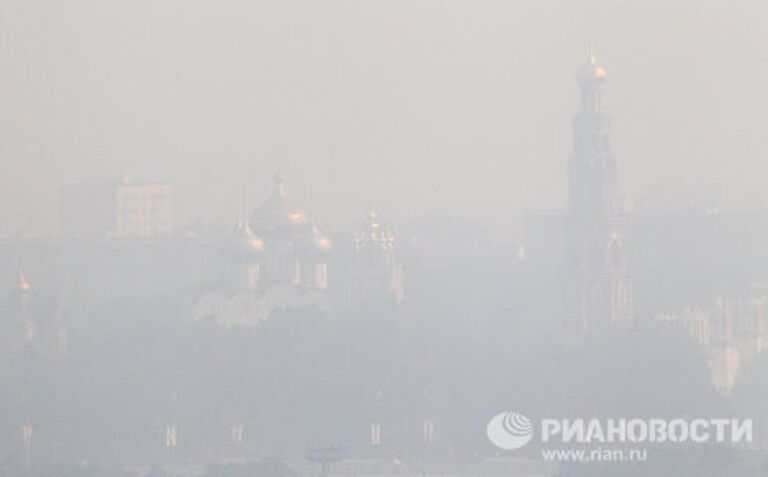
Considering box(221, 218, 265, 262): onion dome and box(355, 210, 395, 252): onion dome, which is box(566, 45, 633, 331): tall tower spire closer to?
box(355, 210, 395, 252): onion dome

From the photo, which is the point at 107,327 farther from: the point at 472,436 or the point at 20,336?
the point at 472,436

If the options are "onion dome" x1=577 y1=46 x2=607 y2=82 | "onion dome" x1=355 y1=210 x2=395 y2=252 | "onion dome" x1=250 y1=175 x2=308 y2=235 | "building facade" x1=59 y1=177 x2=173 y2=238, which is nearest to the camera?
"building facade" x1=59 y1=177 x2=173 y2=238

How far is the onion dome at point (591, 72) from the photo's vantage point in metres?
37.9

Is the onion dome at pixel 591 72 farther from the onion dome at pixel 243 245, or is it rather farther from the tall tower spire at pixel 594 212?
the onion dome at pixel 243 245

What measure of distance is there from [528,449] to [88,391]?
3.62 metres

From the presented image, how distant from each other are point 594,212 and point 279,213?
2363 millimetres

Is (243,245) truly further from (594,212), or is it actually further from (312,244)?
(594,212)

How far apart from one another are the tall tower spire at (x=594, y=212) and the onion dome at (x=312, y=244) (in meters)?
1.82

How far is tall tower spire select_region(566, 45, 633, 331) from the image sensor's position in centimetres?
3769

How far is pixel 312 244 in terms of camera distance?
37875 millimetres

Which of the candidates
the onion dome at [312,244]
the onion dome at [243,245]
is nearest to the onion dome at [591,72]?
the onion dome at [312,244]

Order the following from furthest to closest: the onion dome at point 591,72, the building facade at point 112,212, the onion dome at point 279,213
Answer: the onion dome at point 591,72, the onion dome at point 279,213, the building facade at point 112,212

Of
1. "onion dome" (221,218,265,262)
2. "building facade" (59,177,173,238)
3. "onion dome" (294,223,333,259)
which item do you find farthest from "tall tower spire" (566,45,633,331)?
"building facade" (59,177,173,238)

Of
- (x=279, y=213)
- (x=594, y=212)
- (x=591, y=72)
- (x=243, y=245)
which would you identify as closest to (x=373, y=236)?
(x=279, y=213)
